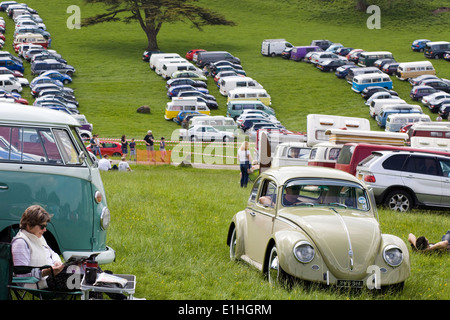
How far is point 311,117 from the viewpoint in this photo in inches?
1109

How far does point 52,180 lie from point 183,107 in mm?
46700

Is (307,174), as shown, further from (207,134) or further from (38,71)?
(38,71)

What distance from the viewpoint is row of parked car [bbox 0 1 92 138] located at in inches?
2020

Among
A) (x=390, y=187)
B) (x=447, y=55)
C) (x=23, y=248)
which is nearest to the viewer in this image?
(x=23, y=248)

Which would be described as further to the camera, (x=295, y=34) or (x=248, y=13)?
(x=248, y=13)

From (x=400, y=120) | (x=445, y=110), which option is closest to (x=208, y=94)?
(x=400, y=120)

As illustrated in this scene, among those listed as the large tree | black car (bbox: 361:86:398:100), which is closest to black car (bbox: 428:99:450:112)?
black car (bbox: 361:86:398:100)

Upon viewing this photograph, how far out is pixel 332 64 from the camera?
7219 cm

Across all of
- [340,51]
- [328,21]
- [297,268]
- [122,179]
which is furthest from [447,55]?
[297,268]

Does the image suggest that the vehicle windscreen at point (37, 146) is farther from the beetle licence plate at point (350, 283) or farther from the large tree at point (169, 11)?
the large tree at point (169, 11)

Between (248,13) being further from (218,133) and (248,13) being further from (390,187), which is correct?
(390,187)

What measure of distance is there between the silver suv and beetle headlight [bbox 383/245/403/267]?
28.3ft

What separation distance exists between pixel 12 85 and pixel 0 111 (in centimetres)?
5119

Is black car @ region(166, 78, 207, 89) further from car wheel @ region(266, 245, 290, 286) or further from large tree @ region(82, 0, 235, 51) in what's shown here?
car wheel @ region(266, 245, 290, 286)
